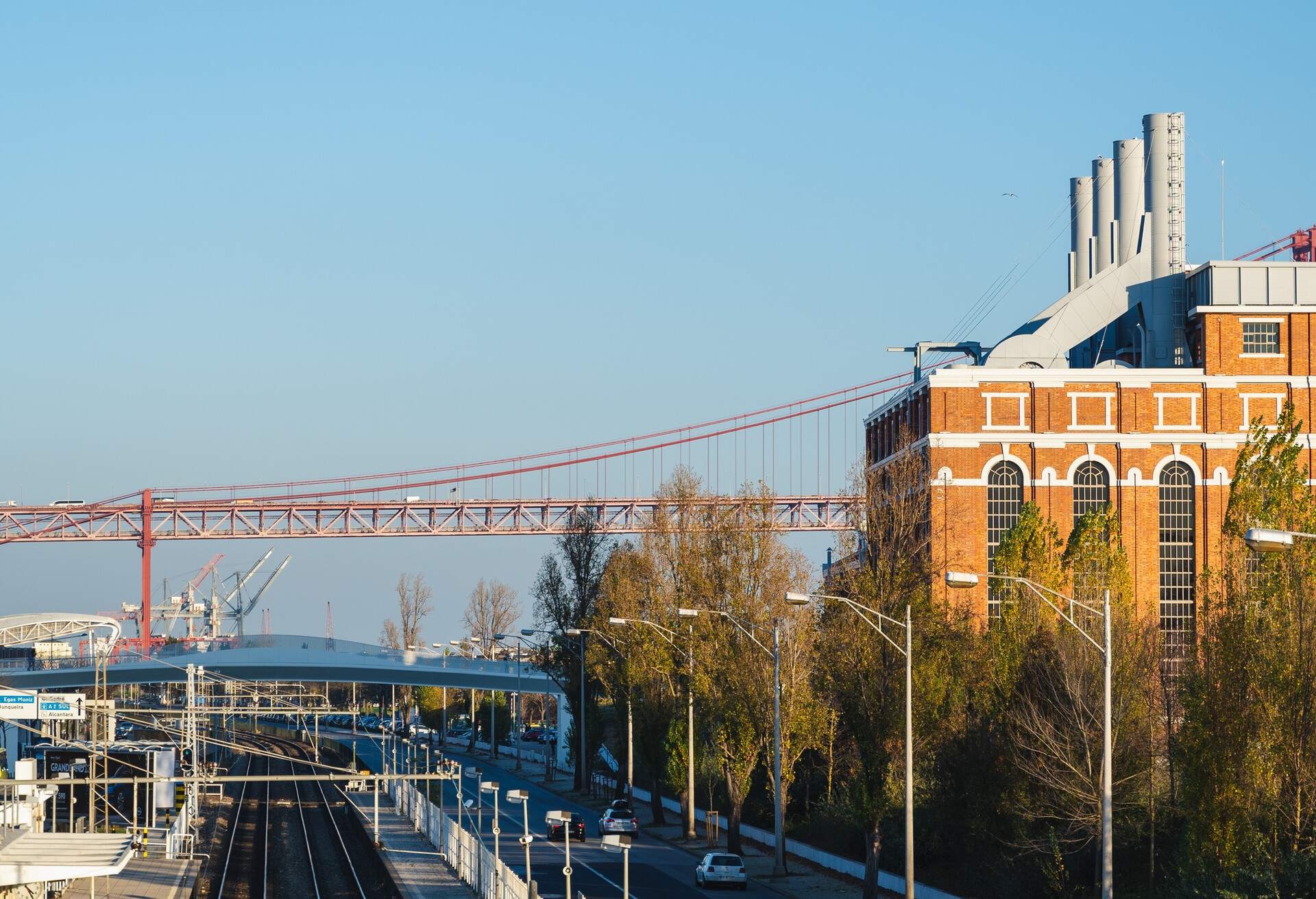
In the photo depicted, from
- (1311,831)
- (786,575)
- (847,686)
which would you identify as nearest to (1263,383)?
(786,575)

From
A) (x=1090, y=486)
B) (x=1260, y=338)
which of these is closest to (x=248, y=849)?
(x=1090, y=486)

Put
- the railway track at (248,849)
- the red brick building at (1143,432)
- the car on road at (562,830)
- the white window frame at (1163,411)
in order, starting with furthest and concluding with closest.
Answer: the white window frame at (1163,411) < the red brick building at (1143,432) < the car on road at (562,830) < the railway track at (248,849)

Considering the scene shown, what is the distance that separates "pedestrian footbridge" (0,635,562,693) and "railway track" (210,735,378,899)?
9.02 metres

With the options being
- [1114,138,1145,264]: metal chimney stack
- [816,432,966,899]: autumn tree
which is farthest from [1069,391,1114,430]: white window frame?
[816,432,966,899]: autumn tree

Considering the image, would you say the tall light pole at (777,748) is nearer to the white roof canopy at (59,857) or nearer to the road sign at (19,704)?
the white roof canopy at (59,857)

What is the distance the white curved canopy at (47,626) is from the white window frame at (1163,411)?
386 ft

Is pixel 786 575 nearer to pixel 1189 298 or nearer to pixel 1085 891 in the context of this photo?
pixel 1085 891

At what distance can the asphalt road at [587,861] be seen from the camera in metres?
55.4

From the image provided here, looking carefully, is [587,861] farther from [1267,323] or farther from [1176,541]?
[1267,323]

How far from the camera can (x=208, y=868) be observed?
72750mm

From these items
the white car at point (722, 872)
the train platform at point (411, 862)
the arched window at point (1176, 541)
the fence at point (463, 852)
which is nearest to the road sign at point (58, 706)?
the train platform at point (411, 862)

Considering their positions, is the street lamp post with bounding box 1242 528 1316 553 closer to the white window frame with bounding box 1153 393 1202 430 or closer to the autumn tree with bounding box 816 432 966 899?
the autumn tree with bounding box 816 432 966 899

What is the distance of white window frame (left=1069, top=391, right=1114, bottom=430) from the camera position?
81938mm

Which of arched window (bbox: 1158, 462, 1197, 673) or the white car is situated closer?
the white car
